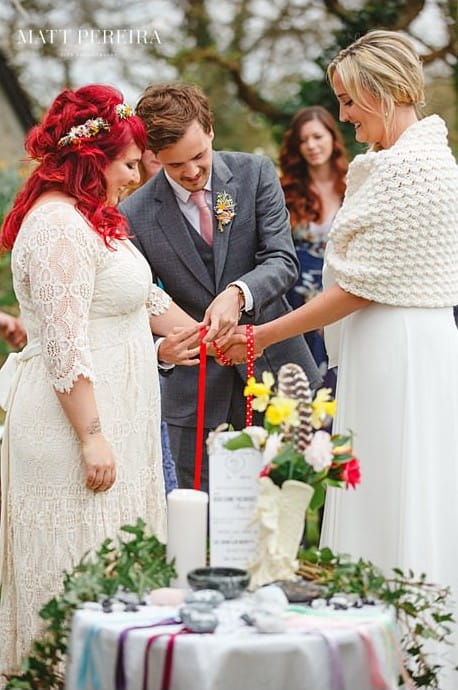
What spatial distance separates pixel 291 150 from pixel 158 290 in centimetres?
244

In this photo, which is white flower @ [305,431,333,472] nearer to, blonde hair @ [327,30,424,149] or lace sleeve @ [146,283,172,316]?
blonde hair @ [327,30,424,149]

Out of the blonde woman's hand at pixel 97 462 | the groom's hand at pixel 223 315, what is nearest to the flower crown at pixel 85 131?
the groom's hand at pixel 223 315

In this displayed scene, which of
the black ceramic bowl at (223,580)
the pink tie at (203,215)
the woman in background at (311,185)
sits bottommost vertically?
the black ceramic bowl at (223,580)

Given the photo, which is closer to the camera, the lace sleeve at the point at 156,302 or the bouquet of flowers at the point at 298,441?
the bouquet of flowers at the point at 298,441

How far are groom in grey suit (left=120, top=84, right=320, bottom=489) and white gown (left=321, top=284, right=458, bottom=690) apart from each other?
1.96 feet

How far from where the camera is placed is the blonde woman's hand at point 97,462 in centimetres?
314

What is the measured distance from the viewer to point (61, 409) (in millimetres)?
3186

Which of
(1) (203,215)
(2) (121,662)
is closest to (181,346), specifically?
(1) (203,215)

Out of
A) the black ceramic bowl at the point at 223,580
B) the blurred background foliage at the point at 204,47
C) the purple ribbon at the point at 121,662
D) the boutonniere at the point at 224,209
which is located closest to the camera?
the purple ribbon at the point at 121,662

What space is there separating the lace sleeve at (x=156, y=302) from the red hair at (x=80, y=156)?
1.47ft

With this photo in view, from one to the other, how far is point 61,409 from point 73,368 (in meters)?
0.16

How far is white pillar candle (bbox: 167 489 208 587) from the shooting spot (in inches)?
104

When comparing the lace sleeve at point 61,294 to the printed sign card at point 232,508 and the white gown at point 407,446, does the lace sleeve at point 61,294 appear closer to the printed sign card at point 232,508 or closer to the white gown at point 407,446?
the printed sign card at point 232,508

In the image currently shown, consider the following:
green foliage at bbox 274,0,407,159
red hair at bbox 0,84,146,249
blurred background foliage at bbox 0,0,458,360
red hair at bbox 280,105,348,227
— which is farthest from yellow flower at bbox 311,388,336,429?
blurred background foliage at bbox 0,0,458,360
